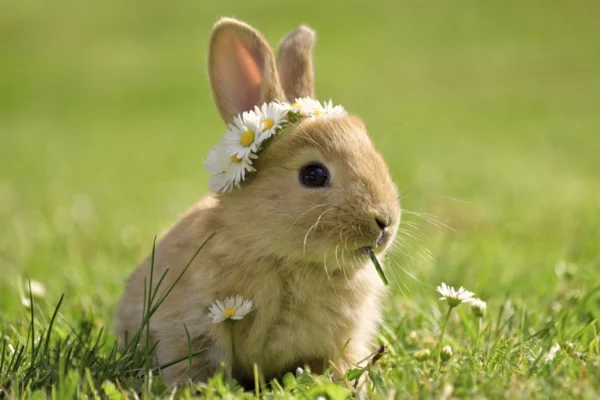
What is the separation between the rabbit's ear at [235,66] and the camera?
3.34m

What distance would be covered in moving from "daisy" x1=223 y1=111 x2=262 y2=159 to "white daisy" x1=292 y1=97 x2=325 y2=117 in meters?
0.17

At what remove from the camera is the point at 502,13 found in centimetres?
2402

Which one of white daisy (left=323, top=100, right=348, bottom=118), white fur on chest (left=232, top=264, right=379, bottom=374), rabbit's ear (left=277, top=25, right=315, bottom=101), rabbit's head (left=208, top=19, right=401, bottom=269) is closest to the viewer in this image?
rabbit's head (left=208, top=19, right=401, bottom=269)

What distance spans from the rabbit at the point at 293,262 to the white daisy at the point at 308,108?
0.04 m

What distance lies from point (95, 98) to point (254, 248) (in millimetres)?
15031

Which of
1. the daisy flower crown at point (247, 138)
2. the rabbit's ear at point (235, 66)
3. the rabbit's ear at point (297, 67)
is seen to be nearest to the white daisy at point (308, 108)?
the daisy flower crown at point (247, 138)

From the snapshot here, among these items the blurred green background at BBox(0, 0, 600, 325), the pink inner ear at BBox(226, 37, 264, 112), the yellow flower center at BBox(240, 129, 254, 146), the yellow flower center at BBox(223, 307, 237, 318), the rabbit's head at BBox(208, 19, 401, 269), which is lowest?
the blurred green background at BBox(0, 0, 600, 325)

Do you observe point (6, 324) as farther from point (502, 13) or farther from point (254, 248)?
point (502, 13)

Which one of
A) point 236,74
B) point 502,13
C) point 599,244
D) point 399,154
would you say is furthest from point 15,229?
point 502,13

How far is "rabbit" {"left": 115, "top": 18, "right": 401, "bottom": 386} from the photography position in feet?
9.21

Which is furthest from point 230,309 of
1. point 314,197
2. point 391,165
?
point 391,165

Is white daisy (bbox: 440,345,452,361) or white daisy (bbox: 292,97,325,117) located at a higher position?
white daisy (bbox: 292,97,325,117)

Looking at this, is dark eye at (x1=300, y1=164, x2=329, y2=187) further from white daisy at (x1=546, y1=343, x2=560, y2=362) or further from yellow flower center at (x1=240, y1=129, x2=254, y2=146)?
white daisy at (x1=546, y1=343, x2=560, y2=362)

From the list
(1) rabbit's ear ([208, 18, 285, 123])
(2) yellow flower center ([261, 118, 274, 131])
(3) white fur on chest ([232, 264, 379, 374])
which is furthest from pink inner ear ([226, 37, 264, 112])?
(3) white fur on chest ([232, 264, 379, 374])
